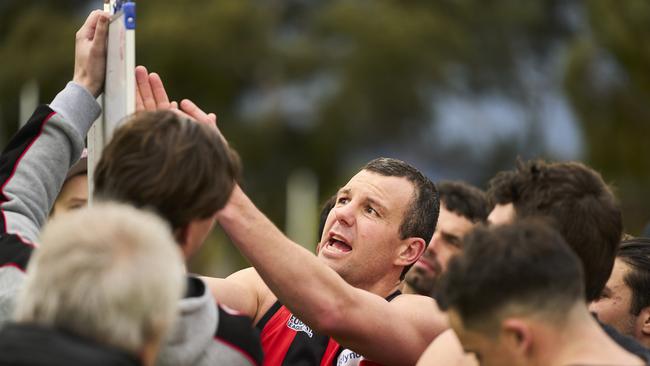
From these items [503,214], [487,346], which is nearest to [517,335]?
[487,346]

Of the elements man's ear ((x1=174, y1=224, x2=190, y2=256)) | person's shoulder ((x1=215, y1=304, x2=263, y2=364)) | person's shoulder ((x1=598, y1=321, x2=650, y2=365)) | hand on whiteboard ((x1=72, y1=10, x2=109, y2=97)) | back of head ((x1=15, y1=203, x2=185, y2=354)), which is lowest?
person's shoulder ((x1=598, y1=321, x2=650, y2=365))

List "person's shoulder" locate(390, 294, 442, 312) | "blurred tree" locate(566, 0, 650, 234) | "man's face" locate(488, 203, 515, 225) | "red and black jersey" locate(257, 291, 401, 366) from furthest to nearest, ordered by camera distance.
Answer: "blurred tree" locate(566, 0, 650, 234) → "red and black jersey" locate(257, 291, 401, 366) → "person's shoulder" locate(390, 294, 442, 312) → "man's face" locate(488, 203, 515, 225)

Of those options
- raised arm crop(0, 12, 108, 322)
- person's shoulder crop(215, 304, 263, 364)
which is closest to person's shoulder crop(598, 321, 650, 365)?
person's shoulder crop(215, 304, 263, 364)

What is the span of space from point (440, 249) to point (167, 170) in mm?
3492

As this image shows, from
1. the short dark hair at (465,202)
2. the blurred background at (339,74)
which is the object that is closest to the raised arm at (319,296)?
the short dark hair at (465,202)

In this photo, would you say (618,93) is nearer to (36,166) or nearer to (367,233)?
(367,233)

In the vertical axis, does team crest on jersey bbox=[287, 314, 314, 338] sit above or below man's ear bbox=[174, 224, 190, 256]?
below

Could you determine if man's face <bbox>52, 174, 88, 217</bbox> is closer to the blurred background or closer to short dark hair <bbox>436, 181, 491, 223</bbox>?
short dark hair <bbox>436, 181, 491, 223</bbox>

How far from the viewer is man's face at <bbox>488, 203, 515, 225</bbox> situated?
12.0ft

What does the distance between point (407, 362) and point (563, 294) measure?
1.48 m

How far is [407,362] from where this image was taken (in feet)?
14.1

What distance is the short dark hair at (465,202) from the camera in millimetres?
6375

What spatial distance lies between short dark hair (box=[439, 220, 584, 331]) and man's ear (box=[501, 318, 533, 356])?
1.2 inches

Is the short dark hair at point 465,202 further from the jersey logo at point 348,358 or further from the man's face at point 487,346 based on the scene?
the man's face at point 487,346
